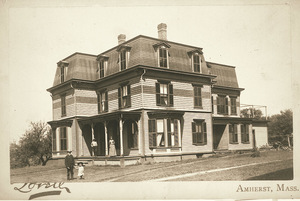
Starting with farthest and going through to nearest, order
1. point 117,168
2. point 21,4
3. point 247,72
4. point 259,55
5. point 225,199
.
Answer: point 117,168, point 247,72, point 259,55, point 21,4, point 225,199

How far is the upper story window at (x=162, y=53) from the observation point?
22891mm

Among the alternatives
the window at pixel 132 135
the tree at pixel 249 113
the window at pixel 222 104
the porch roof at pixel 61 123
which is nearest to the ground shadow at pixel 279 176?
the window at pixel 132 135

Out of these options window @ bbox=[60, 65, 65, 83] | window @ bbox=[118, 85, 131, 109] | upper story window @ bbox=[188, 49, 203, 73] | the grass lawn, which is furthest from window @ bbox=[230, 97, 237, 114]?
window @ bbox=[60, 65, 65, 83]

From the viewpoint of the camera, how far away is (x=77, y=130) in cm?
2544

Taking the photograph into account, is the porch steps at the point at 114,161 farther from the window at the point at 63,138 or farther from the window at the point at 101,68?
the window at the point at 101,68

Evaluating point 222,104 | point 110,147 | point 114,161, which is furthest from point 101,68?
point 222,104

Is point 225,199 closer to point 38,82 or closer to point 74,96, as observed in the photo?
point 38,82

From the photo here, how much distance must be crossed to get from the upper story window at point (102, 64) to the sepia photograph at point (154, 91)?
17.4 inches

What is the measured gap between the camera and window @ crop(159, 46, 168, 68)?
23.0m

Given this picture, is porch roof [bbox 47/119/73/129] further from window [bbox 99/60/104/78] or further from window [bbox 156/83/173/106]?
window [bbox 156/83/173/106]

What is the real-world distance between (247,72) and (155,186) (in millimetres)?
7814

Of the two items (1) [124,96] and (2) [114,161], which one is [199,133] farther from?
(2) [114,161]

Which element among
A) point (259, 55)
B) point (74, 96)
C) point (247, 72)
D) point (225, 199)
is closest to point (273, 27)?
point (259, 55)

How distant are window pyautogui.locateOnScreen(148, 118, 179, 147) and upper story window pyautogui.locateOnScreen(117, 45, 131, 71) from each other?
14.9ft
